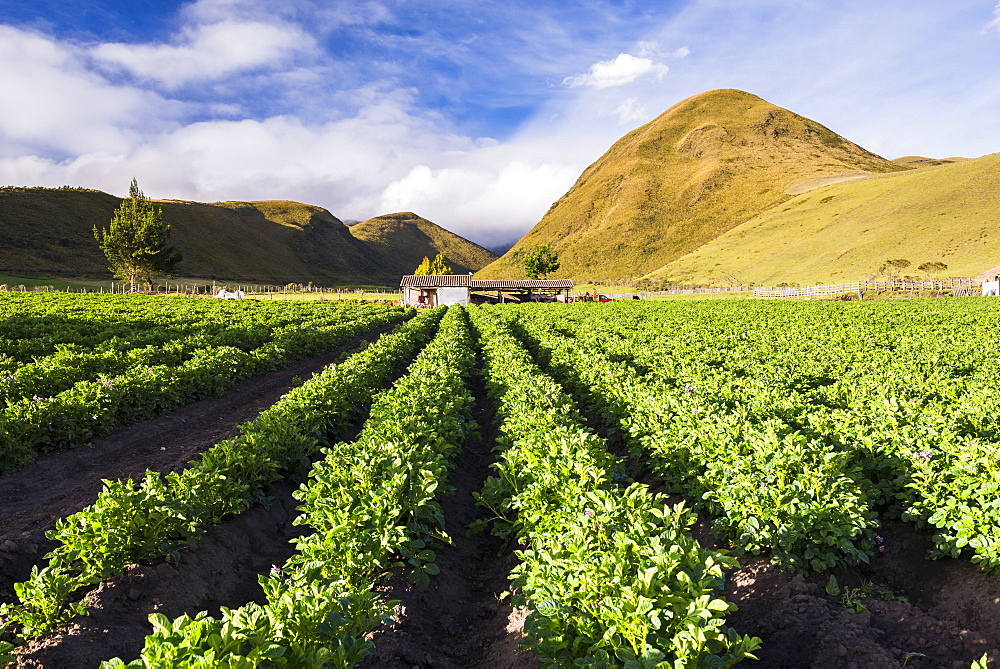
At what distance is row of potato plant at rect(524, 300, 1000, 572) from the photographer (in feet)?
16.0

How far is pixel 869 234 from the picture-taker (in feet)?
332

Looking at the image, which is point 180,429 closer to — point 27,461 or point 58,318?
point 27,461

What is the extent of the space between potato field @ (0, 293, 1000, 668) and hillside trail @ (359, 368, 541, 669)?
0.03 meters

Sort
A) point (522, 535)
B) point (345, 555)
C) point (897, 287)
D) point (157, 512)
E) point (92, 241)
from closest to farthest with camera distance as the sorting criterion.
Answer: point (345, 555) → point (157, 512) → point (522, 535) → point (897, 287) → point (92, 241)

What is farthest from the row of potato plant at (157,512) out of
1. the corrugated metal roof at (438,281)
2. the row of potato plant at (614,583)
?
the corrugated metal roof at (438,281)

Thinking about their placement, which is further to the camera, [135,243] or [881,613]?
[135,243]

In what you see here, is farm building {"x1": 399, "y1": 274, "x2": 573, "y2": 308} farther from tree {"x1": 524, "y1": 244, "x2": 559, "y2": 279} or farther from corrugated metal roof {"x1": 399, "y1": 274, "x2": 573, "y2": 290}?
tree {"x1": 524, "y1": 244, "x2": 559, "y2": 279}

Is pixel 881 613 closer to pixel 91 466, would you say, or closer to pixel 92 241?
pixel 91 466

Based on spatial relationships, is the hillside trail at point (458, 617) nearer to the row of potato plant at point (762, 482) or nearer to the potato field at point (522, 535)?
the potato field at point (522, 535)

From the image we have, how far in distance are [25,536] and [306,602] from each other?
488 centimetres

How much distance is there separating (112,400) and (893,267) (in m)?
104

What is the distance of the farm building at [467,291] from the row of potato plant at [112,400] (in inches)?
2178

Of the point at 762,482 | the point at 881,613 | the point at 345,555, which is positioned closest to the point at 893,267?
the point at 762,482

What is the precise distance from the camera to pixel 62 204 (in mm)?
134375
